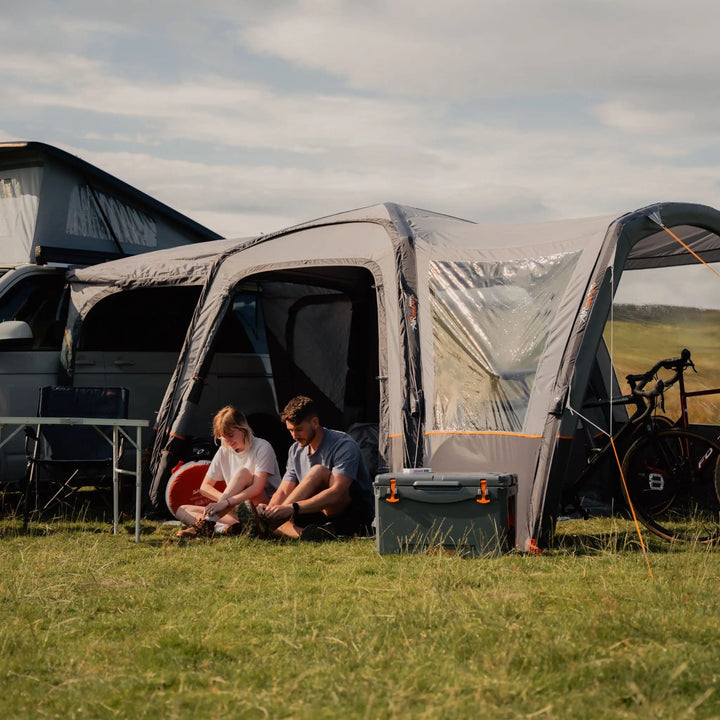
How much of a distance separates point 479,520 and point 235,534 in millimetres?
1736

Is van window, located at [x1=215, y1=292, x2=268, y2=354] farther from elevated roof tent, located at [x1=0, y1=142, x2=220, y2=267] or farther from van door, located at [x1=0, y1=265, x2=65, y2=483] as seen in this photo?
van door, located at [x1=0, y1=265, x2=65, y2=483]

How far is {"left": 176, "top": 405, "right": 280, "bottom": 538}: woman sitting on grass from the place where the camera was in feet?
23.0

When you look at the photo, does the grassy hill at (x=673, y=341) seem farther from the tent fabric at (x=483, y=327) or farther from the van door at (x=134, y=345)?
the van door at (x=134, y=345)

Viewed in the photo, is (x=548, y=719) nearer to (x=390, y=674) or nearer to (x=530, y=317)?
(x=390, y=674)

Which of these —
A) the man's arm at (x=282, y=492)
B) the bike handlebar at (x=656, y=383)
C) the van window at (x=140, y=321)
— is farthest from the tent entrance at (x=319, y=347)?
the bike handlebar at (x=656, y=383)

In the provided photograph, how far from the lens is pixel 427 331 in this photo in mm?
7078

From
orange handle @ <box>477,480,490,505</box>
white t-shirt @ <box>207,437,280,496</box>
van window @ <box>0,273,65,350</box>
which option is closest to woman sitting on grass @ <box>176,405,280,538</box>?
white t-shirt @ <box>207,437,280,496</box>

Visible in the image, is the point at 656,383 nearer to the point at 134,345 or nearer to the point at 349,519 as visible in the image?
the point at 349,519

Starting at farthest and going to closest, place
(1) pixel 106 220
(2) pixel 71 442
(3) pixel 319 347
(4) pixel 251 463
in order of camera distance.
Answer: (1) pixel 106 220 < (3) pixel 319 347 < (2) pixel 71 442 < (4) pixel 251 463

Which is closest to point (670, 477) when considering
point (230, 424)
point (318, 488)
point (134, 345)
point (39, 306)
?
point (318, 488)

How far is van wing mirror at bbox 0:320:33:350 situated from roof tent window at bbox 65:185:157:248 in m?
1.74

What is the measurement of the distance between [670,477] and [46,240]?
5845 millimetres

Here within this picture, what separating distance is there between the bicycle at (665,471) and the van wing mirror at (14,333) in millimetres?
4444

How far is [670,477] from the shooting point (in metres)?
6.75
